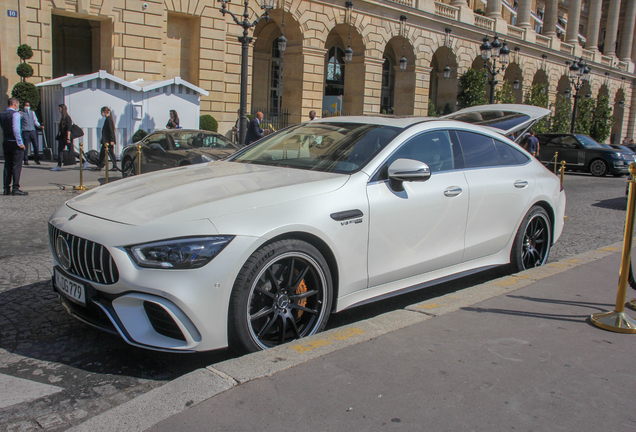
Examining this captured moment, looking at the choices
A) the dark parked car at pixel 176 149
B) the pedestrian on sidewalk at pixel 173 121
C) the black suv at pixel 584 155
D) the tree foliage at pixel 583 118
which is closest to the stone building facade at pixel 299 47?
the tree foliage at pixel 583 118

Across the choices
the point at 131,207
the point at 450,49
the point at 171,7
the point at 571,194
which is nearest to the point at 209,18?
the point at 171,7

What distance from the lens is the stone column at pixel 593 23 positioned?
166ft

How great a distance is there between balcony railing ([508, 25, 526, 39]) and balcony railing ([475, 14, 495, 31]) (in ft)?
9.60

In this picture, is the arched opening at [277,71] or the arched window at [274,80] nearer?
the arched opening at [277,71]

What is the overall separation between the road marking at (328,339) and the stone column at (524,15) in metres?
45.4

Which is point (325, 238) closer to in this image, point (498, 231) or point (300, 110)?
point (498, 231)

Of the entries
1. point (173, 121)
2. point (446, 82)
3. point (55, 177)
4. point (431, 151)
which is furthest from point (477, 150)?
point (446, 82)

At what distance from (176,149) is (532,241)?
9.13 m

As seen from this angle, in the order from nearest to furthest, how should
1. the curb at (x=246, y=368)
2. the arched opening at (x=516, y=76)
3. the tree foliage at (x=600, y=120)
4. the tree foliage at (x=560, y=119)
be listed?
1. the curb at (x=246, y=368)
2. the tree foliage at (x=560, y=119)
3. the arched opening at (x=516, y=76)
4. the tree foliage at (x=600, y=120)

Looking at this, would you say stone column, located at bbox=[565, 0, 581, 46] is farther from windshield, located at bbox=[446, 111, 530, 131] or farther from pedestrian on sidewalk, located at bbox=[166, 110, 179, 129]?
windshield, located at bbox=[446, 111, 530, 131]

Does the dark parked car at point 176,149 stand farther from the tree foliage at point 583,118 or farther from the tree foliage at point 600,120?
the tree foliage at point 600,120

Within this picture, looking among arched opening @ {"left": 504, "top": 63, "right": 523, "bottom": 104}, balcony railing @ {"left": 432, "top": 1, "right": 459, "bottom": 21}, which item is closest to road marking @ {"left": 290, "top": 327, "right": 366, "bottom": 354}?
balcony railing @ {"left": 432, "top": 1, "right": 459, "bottom": 21}

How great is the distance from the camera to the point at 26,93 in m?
18.3

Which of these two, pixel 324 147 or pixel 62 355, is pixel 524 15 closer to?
pixel 324 147
